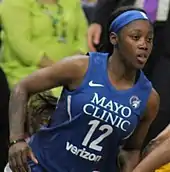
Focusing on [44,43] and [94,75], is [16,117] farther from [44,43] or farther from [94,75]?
Result: [44,43]

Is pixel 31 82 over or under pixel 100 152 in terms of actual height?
over

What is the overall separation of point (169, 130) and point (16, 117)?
0.74 meters

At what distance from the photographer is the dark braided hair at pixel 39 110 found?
4465 millimetres

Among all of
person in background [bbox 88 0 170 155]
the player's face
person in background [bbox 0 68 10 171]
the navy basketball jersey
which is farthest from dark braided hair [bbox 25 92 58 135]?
person in background [bbox 0 68 10 171]

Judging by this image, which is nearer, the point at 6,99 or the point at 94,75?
the point at 94,75

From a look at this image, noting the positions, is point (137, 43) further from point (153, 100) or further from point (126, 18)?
point (153, 100)

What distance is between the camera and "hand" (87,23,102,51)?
220 inches

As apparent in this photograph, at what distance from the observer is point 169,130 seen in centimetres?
409

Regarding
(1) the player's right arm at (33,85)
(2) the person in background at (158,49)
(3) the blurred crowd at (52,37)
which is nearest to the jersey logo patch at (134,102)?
(1) the player's right arm at (33,85)

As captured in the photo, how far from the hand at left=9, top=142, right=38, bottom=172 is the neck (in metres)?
0.54

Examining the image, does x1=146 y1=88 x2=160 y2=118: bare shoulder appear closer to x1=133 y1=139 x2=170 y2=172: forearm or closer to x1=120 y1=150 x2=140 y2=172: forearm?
x1=120 y1=150 x2=140 y2=172: forearm

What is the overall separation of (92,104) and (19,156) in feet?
1.38


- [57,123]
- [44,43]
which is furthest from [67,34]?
[57,123]

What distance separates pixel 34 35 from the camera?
5.70 meters
